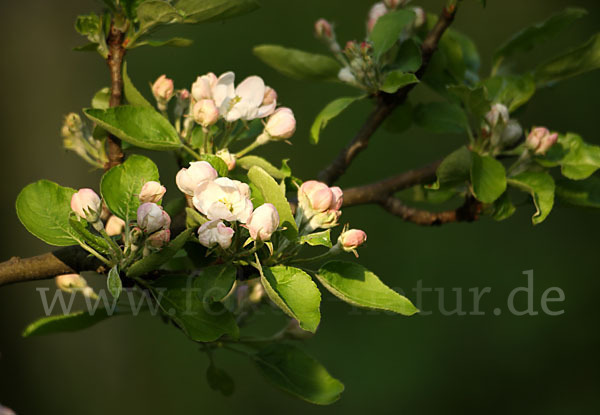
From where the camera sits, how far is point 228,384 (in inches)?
42.3

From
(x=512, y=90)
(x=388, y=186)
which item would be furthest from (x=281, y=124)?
(x=512, y=90)

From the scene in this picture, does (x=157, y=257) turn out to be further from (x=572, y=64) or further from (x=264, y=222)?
(x=572, y=64)

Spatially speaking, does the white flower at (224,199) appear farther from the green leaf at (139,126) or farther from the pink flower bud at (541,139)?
the pink flower bud at (541,139)

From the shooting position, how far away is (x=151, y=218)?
0.71 metres

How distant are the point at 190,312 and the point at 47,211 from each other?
20 cm

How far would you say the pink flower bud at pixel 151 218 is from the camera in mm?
712

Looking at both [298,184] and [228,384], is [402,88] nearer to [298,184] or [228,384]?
[298,184]

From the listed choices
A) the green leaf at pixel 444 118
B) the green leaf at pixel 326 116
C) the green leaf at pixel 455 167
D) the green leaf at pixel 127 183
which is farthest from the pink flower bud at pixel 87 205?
the green leaf at pixel 444 118

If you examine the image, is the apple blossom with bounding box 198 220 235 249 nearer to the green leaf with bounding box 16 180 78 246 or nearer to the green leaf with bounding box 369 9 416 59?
the green leaf with bounding box 16 180 78 246

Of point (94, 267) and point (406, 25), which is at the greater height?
point (406, 25)

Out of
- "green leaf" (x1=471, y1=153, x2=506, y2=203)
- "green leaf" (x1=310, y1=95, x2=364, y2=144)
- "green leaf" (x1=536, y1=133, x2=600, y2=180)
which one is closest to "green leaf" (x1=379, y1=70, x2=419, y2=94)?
"green leaf" (x1=310, y1=95, x2=364, y2=144)

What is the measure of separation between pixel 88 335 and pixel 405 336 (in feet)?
4.72

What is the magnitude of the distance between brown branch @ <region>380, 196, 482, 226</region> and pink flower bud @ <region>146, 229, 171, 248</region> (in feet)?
1.57

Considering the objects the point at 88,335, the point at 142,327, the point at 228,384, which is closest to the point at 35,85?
the point at 88,335
